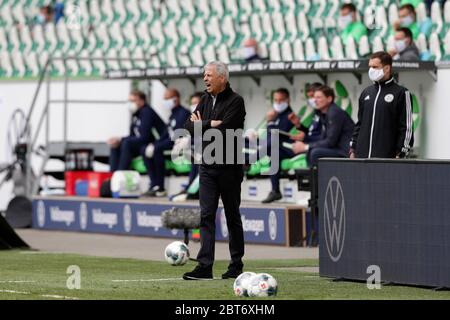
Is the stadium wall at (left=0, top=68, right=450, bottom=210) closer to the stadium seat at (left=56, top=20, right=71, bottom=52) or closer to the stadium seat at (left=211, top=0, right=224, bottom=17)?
the stadium seat at (left=56, top=20, right=71, bottom=52)

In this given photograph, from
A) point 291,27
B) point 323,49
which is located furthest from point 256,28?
point 323,49

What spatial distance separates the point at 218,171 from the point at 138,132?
10213 millimetres

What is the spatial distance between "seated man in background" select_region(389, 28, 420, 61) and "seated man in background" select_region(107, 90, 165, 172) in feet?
15.8

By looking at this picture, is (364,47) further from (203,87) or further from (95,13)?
(95,13)

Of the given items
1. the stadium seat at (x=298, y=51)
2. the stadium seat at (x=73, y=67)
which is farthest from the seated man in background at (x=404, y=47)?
the stadium seat at (x=73, y=67)

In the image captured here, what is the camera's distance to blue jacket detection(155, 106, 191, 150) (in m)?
21.7

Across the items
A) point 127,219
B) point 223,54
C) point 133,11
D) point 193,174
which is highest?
point 133,11

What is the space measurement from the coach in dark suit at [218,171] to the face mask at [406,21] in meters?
8.37

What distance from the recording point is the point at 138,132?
2225cm

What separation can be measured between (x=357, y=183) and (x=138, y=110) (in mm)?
10908

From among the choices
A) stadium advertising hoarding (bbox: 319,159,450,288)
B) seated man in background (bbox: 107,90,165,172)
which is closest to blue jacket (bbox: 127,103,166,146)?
seated man in background (bbox: 107,90,165,172)

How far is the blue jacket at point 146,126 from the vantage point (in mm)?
22062

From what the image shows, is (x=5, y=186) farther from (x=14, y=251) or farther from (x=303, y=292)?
(x=303, y=292)

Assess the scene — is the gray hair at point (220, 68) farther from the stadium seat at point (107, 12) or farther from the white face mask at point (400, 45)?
the stadium seat at point (107, 12)
